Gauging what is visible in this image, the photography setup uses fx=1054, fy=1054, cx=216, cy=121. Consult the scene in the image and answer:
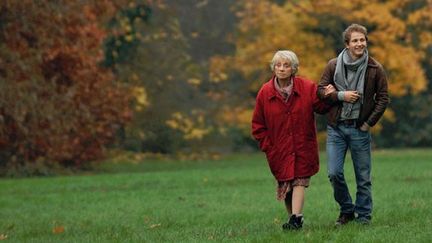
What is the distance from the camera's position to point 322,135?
143 feet

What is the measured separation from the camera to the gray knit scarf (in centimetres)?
1084

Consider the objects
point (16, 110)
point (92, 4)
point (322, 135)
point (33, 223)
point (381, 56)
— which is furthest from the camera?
point (322, 135)

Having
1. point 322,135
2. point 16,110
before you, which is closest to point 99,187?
point 16,110

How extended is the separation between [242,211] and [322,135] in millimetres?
28801

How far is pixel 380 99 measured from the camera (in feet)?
35.6

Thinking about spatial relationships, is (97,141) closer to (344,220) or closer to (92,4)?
(92,4)

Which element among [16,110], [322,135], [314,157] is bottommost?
[322,135]

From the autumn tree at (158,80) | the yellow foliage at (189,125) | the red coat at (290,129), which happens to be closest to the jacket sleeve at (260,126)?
the red coat at (290,129)

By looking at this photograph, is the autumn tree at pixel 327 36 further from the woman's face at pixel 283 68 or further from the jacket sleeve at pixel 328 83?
the woman's face at pixel 283 68

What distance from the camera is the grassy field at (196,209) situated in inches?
422

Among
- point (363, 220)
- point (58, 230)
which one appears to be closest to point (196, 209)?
point (58, 230)

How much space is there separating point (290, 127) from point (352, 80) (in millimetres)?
820

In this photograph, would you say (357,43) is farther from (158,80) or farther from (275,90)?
(158,80)

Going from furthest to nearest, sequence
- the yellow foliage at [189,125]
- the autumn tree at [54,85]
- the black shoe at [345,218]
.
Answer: the yellow foliage at [189,125] < the autumn tree at [54,85] < the black shoe at [345,218]
